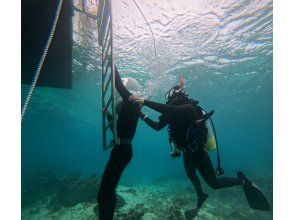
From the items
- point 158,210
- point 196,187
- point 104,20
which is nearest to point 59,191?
point 158,210

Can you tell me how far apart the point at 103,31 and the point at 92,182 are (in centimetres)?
1321

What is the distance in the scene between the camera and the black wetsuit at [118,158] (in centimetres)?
428

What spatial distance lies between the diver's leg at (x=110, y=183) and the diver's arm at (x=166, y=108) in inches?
43.0

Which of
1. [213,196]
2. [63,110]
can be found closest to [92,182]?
[213,196]

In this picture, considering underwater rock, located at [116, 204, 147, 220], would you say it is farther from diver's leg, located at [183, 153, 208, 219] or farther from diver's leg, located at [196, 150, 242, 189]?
diver's leg, located at [196, 150, 242, 189]

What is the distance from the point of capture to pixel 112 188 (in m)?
4.34

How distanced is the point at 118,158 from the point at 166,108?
150 centimetres

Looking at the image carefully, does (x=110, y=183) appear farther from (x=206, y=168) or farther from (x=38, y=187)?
(x=38, y=187)

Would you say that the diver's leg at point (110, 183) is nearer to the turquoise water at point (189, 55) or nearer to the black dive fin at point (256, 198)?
the turquoise water at point (189, 55)

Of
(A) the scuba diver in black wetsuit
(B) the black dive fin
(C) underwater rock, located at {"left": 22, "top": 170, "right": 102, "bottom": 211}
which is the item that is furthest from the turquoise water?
(C) underwater rock, located at {"left": 22, "top": 170, "right": 102, "bottom": 211}

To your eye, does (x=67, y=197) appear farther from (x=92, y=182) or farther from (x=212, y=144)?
(x=212, y=144)

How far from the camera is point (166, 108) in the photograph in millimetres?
4906

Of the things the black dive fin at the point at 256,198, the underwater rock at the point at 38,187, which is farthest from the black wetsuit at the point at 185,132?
the underwater rock at the point at 38,187

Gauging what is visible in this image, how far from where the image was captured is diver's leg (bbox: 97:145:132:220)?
4.27 metres
